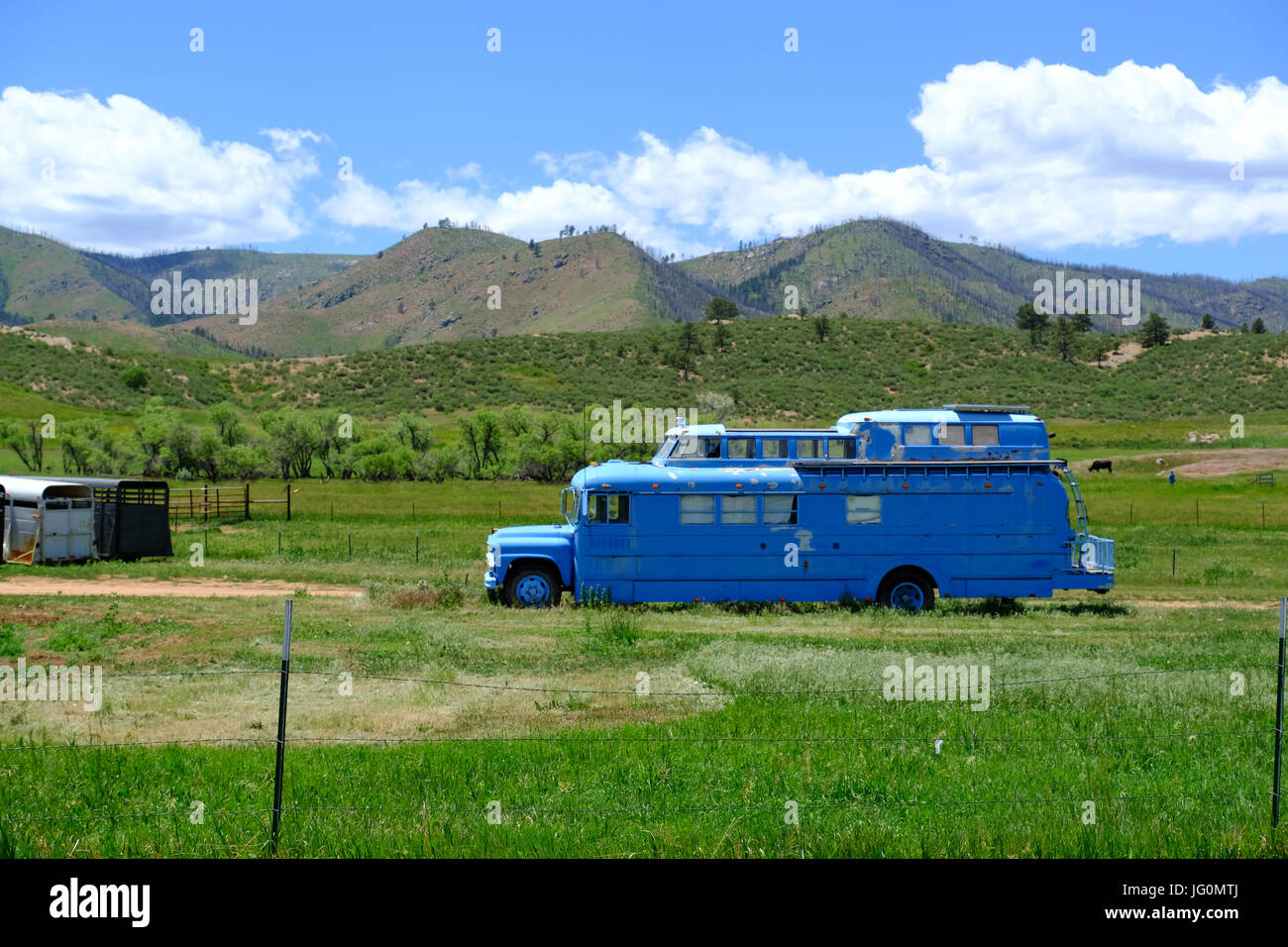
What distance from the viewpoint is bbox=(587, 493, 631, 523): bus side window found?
21359 mm

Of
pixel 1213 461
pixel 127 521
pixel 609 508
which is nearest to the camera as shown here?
pixel 609 508

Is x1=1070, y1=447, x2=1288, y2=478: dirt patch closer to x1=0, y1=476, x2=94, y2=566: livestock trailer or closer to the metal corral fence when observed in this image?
the metal corral fence

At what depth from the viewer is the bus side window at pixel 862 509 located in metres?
21.8

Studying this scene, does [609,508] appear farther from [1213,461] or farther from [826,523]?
[1213,461]

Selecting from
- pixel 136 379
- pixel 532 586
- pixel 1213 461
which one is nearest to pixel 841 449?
pixel 532 586

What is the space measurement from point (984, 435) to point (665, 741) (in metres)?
14.1

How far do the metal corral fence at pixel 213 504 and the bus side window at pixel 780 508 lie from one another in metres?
23.9

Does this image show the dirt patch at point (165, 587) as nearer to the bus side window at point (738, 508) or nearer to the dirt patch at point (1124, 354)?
the bus side window at point (738, 508)

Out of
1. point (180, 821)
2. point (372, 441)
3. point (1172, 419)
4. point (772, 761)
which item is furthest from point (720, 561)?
point (1172, 419)

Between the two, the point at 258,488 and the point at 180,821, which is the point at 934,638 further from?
the point at 258,488

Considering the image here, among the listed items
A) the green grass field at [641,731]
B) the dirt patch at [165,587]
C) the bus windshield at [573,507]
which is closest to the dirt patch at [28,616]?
the green grass field at [641,731]

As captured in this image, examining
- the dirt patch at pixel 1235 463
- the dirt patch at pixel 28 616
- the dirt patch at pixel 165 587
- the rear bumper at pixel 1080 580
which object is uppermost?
the dirt patch at pixel 1235 463

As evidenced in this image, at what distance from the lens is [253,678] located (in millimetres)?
14344

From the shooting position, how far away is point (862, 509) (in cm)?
2184
